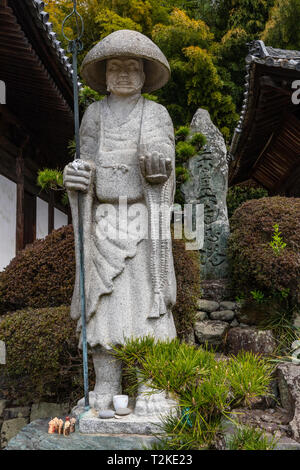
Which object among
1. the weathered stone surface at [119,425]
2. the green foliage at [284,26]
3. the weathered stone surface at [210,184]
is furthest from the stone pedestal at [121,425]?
the green foliage at [284,26]

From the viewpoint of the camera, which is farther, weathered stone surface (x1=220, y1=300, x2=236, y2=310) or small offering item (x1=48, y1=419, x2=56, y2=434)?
weathered stone surface (x1=220, y1=300, x2=236, y2=310)

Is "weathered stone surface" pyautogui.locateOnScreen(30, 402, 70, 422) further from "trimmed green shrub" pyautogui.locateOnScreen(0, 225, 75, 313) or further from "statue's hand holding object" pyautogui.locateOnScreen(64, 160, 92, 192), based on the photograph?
"statue's hand holding object" pyautogui.locateOnScreen(64, 160, 92, 192)

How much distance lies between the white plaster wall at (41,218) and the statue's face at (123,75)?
636cm

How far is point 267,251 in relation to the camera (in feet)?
18.9

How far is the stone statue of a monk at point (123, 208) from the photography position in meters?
3.27

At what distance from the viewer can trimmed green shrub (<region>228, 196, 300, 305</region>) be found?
18.4ft

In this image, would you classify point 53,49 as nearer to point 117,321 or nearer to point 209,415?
point 117,321

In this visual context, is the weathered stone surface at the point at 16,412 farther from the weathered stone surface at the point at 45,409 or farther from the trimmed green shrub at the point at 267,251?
the trimmed green shrub at the point at 267,251

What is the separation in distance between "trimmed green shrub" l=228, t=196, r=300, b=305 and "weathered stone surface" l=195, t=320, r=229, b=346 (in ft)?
2.04

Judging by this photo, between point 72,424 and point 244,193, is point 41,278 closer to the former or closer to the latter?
point 72,424

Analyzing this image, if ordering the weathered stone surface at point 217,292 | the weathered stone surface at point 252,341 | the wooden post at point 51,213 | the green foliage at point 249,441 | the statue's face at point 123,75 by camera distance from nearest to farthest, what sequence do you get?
the green foliage at point 249,441
the statue's face at point 123,75
the weathered stone surface at point 252,341
the weathered stone surface at point 217,292
the wooden post at point 51,213

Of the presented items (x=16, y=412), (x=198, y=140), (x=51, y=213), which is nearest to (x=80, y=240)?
(x=16, y=412)

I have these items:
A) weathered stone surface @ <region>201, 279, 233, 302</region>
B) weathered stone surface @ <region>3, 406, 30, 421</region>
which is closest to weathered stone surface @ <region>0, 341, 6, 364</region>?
weathered stone surface @ <region>3, 406, 30, 421</region>

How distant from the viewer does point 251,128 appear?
8219mm
